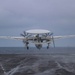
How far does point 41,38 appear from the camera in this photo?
48.5 m

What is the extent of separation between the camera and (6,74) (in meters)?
42.6

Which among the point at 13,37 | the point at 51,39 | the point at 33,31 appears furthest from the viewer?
the point at 13,37

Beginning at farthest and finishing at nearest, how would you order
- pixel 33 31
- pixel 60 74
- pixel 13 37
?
pixel 13 37 → pixel 33 31 → pixel 60 74

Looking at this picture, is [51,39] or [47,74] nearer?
[47,74]

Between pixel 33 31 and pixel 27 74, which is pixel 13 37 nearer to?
pixel 33 31

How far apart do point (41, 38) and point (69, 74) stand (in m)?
9.93

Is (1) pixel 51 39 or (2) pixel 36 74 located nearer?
(2) pixel 36 74

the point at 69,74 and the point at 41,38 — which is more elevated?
the point at 41,38

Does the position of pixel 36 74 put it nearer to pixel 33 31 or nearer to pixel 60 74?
pixel 60 74

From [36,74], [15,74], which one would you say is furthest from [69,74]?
[15,74]

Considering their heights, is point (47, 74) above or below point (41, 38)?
below

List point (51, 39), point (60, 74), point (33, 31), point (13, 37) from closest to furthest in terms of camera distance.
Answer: point (60, 74)
point (33, 31)
point (51, 39)
point (13, 37)

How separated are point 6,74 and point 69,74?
34.0ft

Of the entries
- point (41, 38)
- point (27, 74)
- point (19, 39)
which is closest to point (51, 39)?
point (41, 38)
